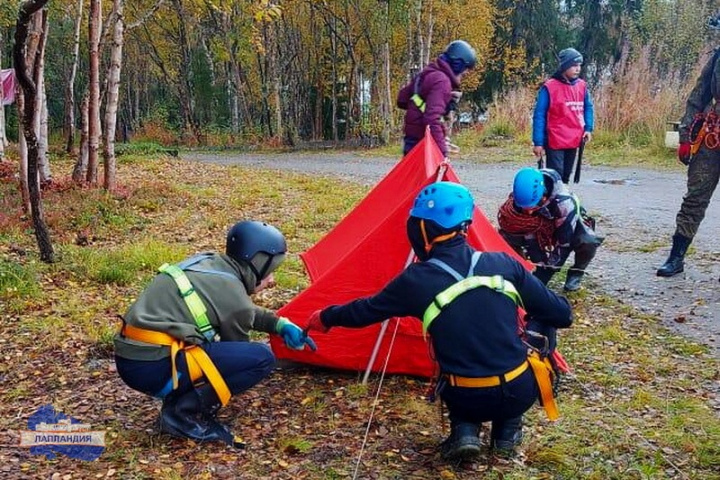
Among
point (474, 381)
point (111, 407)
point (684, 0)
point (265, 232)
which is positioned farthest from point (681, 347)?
point (684, 0)

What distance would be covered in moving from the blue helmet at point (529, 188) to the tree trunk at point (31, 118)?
12.3 ft

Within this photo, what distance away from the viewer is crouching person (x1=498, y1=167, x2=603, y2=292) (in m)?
5.06

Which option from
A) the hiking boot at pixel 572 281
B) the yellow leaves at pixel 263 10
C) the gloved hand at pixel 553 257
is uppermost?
the yellow leaves at pixel 263 10

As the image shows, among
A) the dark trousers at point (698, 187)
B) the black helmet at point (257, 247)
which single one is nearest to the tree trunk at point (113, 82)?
the black helmet at point (257, 247)

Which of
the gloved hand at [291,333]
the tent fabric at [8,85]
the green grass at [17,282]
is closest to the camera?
the gloved hand at [291,333]

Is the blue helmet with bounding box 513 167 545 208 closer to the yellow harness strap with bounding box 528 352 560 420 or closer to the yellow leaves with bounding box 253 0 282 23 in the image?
the yellow harness strap with bounding box 528 352 560 420

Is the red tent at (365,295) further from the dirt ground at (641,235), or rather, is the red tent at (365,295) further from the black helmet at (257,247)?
the dirt ground at (641,235)

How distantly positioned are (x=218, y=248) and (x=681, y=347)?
489 centimetres

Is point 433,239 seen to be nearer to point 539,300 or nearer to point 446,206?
point 446,206

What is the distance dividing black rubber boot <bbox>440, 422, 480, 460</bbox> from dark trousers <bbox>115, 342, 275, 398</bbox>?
1.03m

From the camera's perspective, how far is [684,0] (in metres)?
32.7

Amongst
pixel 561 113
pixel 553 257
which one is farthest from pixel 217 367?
pixel 561 113

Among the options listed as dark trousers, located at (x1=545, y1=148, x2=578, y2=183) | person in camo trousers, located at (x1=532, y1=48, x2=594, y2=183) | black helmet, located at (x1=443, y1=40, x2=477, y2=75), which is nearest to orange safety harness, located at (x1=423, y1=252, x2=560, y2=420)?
black helmet, located at (x1=443, y1=40, x2=477, y2=75)

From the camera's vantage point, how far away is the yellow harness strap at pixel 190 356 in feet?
11.0
